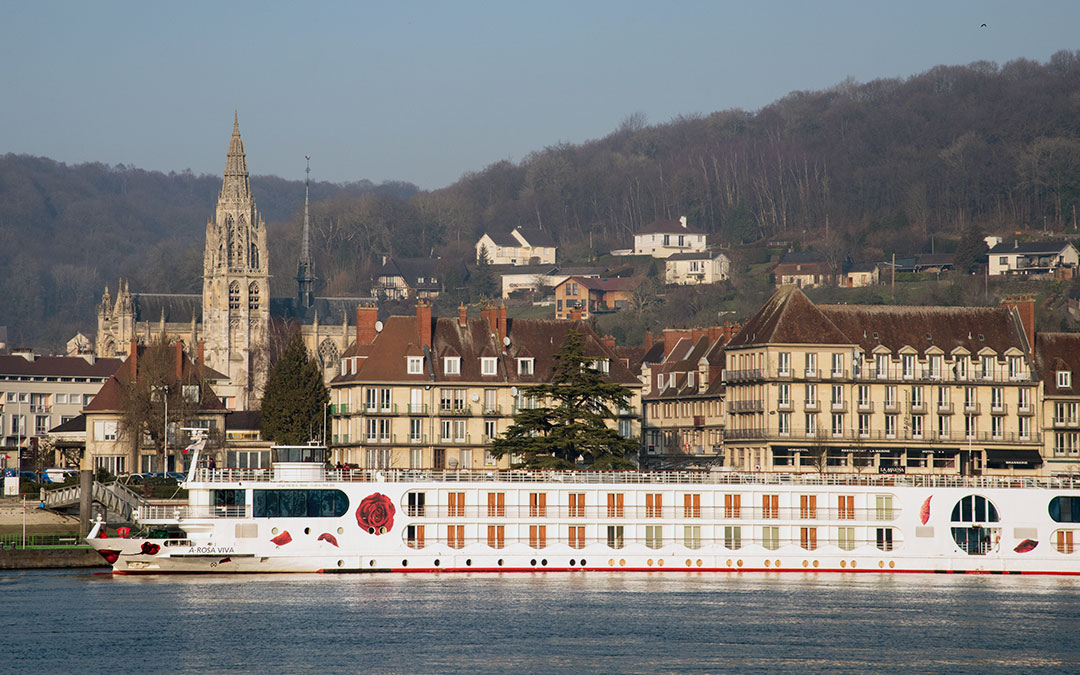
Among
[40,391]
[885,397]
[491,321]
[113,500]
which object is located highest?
[491,321]

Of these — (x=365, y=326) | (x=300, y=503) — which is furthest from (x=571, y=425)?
(x=365, y=326)

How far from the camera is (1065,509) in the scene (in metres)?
64.1

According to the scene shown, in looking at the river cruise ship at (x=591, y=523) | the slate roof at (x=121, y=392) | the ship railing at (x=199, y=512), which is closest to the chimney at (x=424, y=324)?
the slate roof at (x=121, y=392)

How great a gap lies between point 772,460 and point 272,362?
86155mm

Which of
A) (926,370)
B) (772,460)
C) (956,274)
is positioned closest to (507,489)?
(772,460)

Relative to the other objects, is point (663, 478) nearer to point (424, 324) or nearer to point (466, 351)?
point (466, 351)

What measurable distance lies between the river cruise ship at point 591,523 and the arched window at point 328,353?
111 meters

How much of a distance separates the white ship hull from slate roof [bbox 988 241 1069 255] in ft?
390

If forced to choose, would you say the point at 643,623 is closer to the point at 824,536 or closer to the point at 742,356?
the point at 824,536

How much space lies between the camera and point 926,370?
88625 millimetres

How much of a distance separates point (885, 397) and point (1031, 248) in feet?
326

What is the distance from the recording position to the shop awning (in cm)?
8774

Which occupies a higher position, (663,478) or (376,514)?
(663,478)

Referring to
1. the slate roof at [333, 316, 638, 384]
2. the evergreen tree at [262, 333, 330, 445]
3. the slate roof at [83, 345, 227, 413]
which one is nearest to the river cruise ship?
the slate roof at [333, 316, 638, 384]
